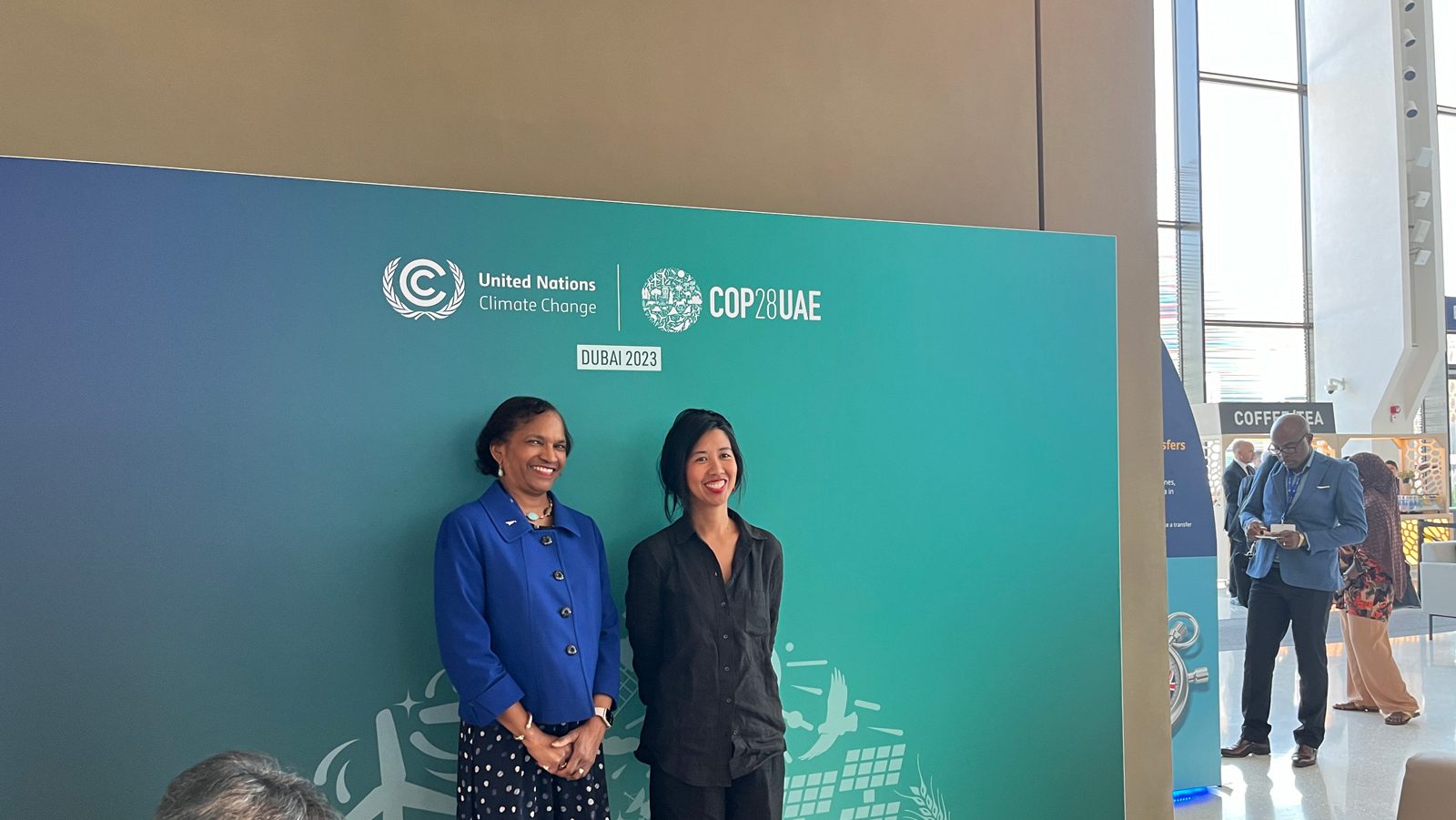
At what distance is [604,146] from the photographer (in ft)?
10.3

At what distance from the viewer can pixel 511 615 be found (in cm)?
252

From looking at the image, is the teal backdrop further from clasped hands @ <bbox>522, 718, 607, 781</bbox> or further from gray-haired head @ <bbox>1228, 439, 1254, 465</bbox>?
gray-haired head @ <bbox>1228, 439, 1254, 465</bbox>

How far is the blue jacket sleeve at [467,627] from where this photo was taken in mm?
2441

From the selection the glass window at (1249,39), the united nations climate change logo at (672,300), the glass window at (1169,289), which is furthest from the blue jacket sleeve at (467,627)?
the glass window at (1249,39)

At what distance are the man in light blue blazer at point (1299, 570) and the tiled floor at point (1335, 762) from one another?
20 centimetres

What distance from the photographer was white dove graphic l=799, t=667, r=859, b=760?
10.2 feet

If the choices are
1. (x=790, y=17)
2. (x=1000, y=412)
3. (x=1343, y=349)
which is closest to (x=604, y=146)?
(x=790, y=17)

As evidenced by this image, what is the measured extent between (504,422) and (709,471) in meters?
0.54

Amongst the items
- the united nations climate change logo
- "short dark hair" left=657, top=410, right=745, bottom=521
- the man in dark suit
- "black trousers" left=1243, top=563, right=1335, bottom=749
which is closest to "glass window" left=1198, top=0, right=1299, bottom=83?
the man in dark suit

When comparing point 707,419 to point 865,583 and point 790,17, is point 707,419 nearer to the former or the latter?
point 865,583

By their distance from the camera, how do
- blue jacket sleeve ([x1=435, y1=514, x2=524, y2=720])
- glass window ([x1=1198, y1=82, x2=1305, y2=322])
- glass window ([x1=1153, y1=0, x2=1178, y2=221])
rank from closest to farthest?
blue jacket sleeve ([x1=435, y1=514, x2=524, y2=720]), glass window ([x1=1153, y1=0, x2=1178, y2=221]), glass window ([x1=1198, y1=82, x2=1305, y2=322])

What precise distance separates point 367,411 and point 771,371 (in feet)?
3.76

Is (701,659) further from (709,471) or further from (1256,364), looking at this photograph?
(1256,364)

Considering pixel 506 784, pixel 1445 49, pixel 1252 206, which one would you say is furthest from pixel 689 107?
pixel 1445 49
